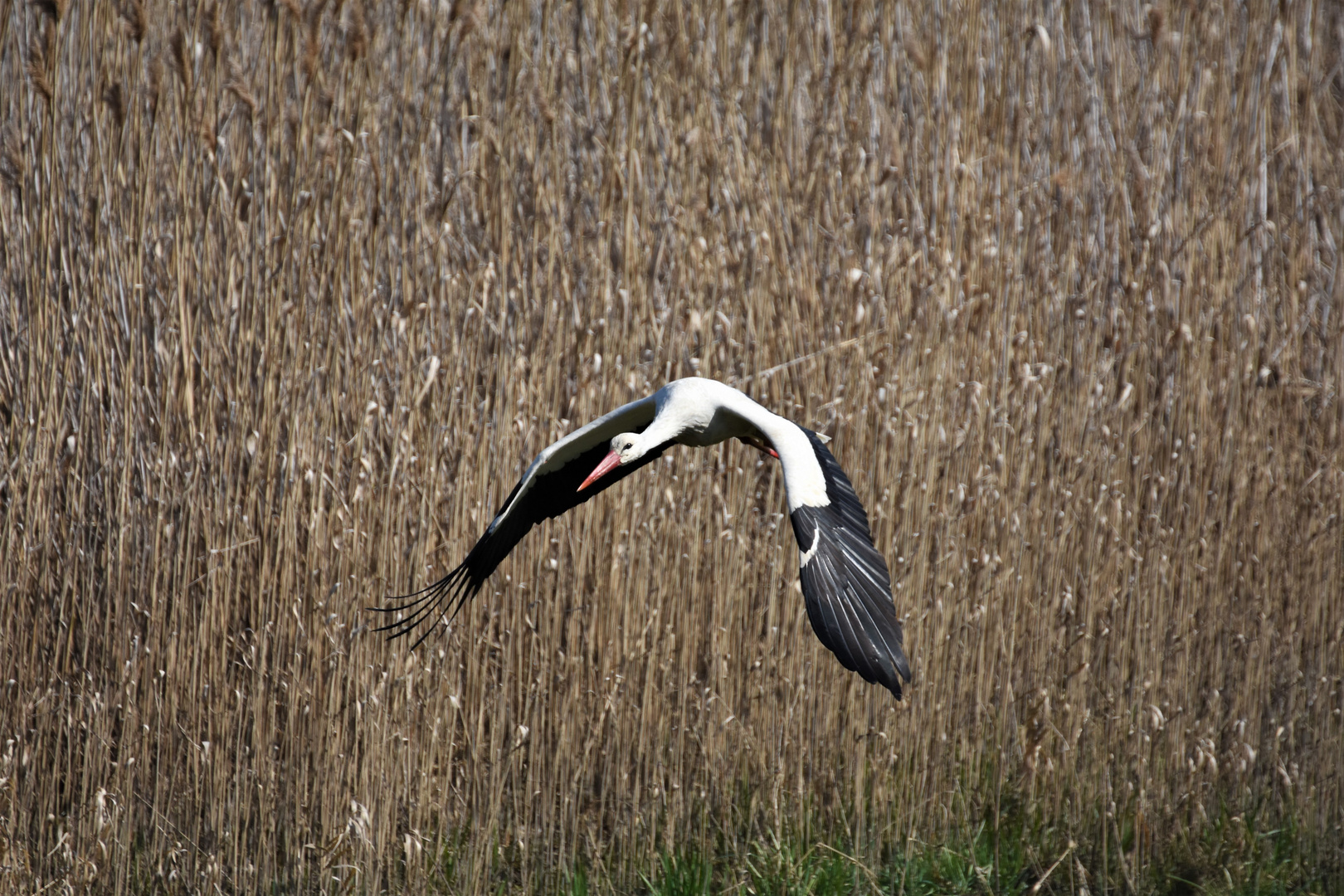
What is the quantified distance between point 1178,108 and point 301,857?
3.59 m

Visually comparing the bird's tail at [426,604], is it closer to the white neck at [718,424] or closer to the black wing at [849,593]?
the white neck at [718,424]

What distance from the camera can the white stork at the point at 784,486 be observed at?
2.25m

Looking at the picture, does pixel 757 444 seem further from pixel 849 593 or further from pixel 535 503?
pixel 849 593

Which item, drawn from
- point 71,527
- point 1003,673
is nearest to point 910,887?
point 1003,673

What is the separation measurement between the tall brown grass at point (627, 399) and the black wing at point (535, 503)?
11 centimetres

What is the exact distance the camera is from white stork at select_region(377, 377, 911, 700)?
2.25 meters

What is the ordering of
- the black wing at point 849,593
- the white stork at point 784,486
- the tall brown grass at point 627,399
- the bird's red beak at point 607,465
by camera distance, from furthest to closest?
the tall brown grass at point 627,399 < the bird's red beak at point 607,465 < the white stork at point 784,486 < the black wing at point 849,593

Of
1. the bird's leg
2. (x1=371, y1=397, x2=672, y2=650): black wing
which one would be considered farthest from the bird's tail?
the bird's leg

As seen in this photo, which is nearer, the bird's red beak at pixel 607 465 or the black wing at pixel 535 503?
the bird's red beak at pixel 607 465

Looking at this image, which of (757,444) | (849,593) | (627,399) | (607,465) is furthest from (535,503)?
(849,593)

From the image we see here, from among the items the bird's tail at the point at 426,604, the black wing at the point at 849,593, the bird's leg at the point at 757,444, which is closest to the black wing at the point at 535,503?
the bird's tail at the point at 426,604

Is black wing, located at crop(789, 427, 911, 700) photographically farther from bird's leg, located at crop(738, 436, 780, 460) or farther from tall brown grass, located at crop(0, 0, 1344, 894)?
tall brown grass, located at crop(0, 0, 1344, 894)

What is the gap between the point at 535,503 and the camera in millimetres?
3021

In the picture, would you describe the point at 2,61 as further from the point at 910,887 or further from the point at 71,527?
the point at 910,887
